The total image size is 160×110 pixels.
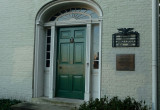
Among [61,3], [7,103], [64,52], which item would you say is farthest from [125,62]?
[7,103]

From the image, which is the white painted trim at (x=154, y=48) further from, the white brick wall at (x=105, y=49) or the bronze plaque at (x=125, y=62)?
the bronze plaque at (x=125, y=62)

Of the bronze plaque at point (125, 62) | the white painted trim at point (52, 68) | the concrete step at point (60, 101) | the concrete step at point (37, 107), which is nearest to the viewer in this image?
the bronze plaque at point (125, 62)

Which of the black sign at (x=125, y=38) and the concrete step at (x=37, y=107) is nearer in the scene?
the black sign at (x=125, y=38)

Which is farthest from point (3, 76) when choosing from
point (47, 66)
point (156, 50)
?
point (156, 50)

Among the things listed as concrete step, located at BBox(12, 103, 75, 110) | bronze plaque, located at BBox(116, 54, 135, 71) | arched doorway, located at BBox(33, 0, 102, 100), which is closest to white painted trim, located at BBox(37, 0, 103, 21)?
arched doorway, located at BBox(33, 0, 102, 100)

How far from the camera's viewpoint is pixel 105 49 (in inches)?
193

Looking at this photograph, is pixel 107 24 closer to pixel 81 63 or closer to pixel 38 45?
pixel 81 63

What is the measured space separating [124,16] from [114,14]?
0.29 meters

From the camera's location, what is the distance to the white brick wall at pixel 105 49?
4562 millimetres

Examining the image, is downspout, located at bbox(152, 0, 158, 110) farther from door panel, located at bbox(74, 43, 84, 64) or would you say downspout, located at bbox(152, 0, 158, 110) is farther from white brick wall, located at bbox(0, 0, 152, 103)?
door panel, located at bbox(74, 43, 84, 64)

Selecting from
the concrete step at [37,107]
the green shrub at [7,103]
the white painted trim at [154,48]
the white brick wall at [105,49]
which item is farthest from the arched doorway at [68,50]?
the white painted trim at [154,48]

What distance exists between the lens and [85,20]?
5.36 metres

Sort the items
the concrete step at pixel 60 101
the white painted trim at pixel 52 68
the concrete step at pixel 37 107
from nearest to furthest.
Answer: the concrete step at pixel 37 107, the concrete step at pixel 60 101, the white painted trim at pixel 52 68

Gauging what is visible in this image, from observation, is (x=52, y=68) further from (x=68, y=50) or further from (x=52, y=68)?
(x=68, y=50)
